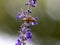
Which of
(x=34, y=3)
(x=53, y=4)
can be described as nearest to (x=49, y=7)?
(x=53, y=4)

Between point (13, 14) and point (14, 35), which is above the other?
point (13, 14)

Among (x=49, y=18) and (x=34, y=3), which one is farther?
(x=49, y=18)

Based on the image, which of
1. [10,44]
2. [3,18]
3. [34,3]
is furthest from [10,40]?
[34,3]

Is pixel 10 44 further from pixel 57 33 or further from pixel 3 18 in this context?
pixel 57 33

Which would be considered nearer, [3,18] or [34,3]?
[34,3]

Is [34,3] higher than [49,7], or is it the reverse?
[49,7]

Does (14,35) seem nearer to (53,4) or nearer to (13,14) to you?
(13,14)
